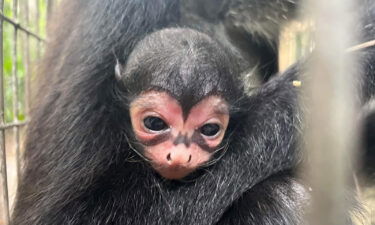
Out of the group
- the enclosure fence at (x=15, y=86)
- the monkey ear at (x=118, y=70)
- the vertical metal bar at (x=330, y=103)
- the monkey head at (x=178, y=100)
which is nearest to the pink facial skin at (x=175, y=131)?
the monkey head at (x=178, y=100)

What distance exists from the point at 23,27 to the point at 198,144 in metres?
1.32

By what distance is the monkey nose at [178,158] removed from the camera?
126 cm

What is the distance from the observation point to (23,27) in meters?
2.27

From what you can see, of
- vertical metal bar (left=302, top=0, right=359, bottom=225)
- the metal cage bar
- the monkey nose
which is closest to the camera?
vertical metal bar (left=302, top=0, right=359, bottom=225)

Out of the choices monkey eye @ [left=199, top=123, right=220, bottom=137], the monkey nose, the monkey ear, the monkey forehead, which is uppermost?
the monkey ear

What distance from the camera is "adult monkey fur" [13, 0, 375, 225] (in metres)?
1.35

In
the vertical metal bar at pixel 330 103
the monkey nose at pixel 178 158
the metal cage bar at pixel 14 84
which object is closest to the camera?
the vertical metal bar at pixel 330 103

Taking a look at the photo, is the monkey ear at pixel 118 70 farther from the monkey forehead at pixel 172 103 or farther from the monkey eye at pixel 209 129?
the monkey eye at pixel 209 129

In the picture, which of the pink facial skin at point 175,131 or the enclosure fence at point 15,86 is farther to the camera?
the enclosure fence at point 15,86

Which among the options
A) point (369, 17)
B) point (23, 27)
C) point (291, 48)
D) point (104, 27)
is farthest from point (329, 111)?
point (23, 27)

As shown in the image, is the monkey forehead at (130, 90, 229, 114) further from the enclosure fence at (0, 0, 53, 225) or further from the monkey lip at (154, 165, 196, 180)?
the enclosure fence at (0, 0, 53, 225)

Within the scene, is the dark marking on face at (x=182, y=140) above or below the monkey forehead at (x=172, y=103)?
below

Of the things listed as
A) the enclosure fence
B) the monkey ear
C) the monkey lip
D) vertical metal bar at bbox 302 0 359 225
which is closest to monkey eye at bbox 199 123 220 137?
the monkey lip

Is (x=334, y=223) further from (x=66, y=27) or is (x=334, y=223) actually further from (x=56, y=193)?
(x=66, y=27)
